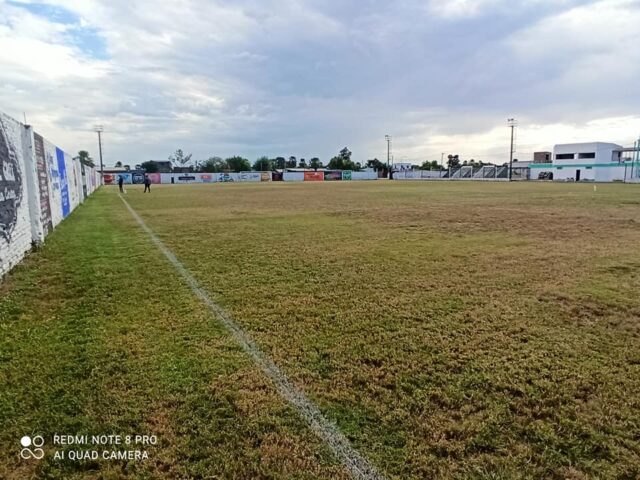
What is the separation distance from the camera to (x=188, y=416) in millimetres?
2824

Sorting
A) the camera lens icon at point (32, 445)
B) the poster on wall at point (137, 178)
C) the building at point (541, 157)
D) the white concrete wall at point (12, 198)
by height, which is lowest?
the camera lens icon at point (32, 445)

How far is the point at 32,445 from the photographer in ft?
8.47

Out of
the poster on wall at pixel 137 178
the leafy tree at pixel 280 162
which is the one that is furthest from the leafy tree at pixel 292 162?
the poster on wall at pixel 137 178

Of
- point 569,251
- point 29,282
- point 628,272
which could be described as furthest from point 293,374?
point 569,251

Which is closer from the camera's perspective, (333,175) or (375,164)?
(333,175)

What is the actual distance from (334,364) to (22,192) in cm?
784

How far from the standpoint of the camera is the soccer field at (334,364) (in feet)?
8.10

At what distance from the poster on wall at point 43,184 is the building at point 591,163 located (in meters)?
84.5

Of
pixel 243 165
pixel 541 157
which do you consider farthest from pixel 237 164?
pixel 541 157

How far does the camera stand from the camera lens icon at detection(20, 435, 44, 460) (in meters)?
2.48

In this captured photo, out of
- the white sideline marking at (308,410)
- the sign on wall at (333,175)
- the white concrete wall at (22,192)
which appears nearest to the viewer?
the white sideline marking at (308,410)

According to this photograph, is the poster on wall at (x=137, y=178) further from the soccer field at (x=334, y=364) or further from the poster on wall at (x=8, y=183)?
the soccer field at (x=334, y=364)

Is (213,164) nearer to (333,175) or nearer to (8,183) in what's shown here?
(333,175)

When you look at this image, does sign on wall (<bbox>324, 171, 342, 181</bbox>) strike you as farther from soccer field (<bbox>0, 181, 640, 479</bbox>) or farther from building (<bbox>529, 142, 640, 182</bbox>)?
soccer field (<bbox>0, 181, 640, 479</bbox>)
